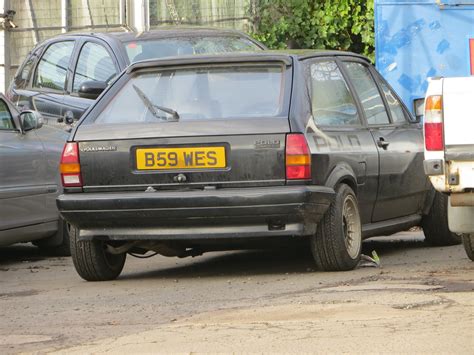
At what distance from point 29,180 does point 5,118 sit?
0.58m

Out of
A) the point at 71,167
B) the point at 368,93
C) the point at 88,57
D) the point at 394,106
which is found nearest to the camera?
the point at 71,167

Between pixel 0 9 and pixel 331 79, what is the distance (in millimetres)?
11970

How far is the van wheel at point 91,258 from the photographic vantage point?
903 centimetres

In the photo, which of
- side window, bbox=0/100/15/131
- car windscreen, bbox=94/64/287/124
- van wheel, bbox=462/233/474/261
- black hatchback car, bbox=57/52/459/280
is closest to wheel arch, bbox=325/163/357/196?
black hatchback car, bbox=57/52/459/280

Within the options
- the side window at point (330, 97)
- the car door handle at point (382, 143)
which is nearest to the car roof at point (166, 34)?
the side window at point (330, 97)

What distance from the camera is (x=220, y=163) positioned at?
854 cm

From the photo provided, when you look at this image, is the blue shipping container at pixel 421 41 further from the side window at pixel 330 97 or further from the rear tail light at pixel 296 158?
the rear tail light at pixel 296 158

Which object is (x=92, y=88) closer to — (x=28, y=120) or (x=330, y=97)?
(x=28, y=120)

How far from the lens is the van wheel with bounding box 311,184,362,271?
8719 millimetres

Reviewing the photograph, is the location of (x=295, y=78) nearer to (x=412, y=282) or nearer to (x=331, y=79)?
(x=331, y=79)

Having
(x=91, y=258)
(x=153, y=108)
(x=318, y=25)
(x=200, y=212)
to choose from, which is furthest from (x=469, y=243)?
(x=318, y=25)

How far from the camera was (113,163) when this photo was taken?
8734mm

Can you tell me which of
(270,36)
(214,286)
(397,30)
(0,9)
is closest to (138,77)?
(214,286)

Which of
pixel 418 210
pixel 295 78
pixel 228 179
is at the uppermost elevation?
pixel 295 78
